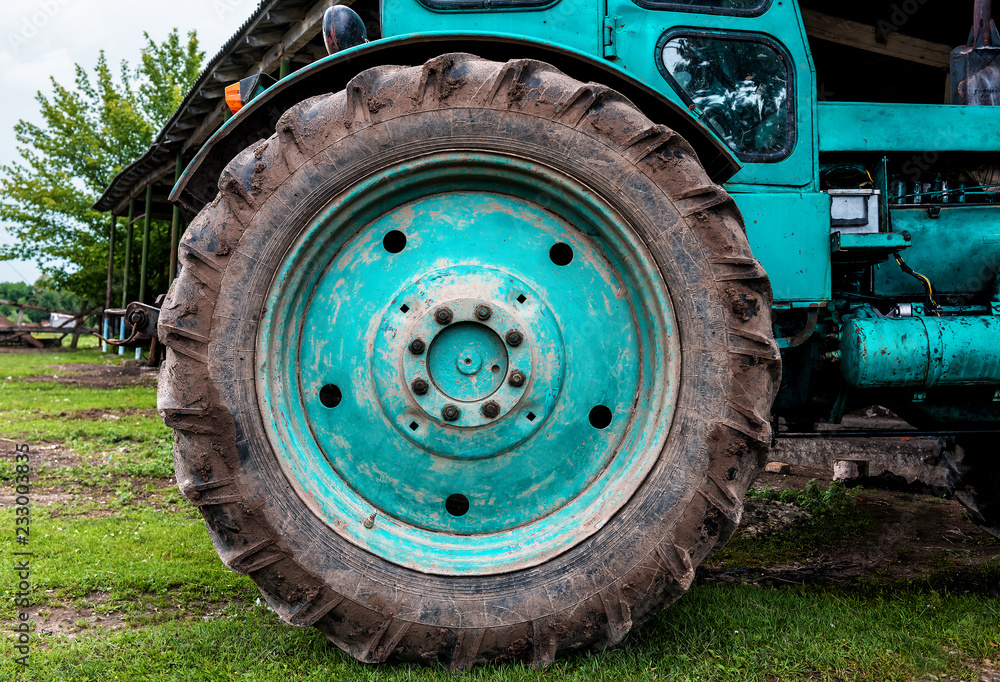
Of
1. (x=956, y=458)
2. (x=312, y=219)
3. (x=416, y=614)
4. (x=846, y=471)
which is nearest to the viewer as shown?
(x=416, y=614)

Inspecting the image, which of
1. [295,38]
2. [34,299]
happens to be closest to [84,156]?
[295,38]

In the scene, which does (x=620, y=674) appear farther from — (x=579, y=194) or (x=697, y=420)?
(x=579, y=194)

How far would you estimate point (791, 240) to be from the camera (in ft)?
8.86

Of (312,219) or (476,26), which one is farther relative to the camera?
(476,26)

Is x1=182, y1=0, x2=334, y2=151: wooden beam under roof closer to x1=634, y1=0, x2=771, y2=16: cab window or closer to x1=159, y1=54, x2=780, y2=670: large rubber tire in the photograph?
x1=634, y1=0, x2=771, y2=16: cab window

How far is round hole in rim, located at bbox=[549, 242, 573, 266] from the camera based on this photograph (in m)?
2.44

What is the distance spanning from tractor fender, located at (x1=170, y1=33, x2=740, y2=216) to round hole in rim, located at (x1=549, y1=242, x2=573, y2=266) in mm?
603

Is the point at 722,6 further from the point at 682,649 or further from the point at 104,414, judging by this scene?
the point at 104,414

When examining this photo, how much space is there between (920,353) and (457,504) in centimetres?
190

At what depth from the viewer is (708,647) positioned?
7.75 ft

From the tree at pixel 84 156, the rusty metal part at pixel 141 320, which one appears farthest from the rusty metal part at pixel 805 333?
the tree at pixel 84 156

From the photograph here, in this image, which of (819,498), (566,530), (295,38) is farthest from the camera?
(295,38)

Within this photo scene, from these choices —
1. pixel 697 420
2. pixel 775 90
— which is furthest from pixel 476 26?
pixel 697 420

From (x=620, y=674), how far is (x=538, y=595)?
343 millimetres
